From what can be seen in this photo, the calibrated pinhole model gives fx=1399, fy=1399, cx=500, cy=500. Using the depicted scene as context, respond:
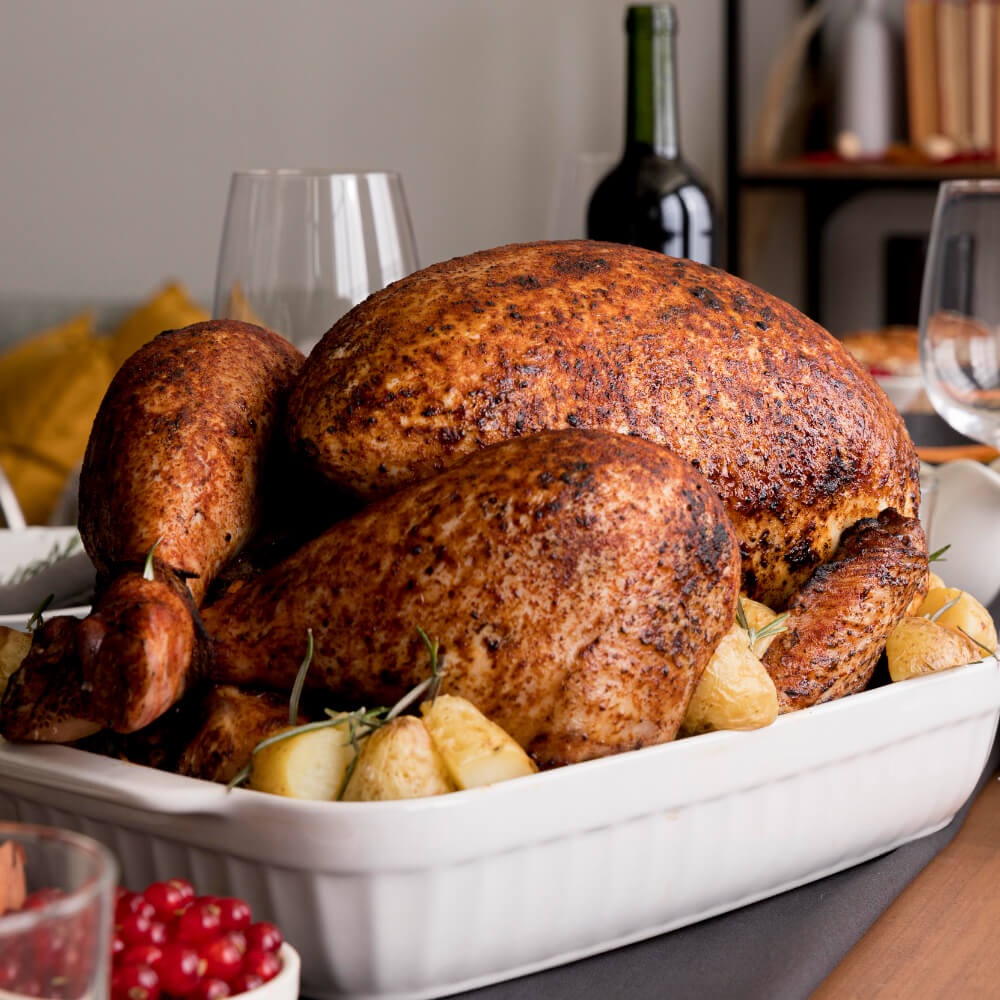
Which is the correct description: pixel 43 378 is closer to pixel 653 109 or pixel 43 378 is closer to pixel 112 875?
pixel 653 109

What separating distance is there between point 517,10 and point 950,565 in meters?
3.56

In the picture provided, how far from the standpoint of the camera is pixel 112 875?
38cm

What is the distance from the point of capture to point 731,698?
2.13 ft

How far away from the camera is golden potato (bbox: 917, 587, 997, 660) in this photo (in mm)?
810

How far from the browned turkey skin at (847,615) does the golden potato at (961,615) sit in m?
0.04

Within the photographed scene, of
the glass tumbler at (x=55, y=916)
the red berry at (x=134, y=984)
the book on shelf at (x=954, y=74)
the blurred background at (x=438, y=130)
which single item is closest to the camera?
the glass tumbler at (x=55, y=916)

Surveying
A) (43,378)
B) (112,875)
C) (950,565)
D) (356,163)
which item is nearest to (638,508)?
(112,875)

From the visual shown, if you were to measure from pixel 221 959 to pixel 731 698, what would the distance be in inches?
10.5

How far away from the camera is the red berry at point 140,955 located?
19.1 inches

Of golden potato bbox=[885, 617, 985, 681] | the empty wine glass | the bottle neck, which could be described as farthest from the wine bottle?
golden potato bbox=[885, 617, 985, 681]

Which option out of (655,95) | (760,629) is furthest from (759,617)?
(655,95)

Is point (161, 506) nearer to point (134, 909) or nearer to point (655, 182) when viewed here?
point (134, 909)

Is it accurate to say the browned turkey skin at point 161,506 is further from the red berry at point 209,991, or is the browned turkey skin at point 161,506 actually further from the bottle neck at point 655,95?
the bottle neck at point 655,95

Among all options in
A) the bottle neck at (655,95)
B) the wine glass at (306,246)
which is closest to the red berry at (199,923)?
the wine glass at (306,246)
